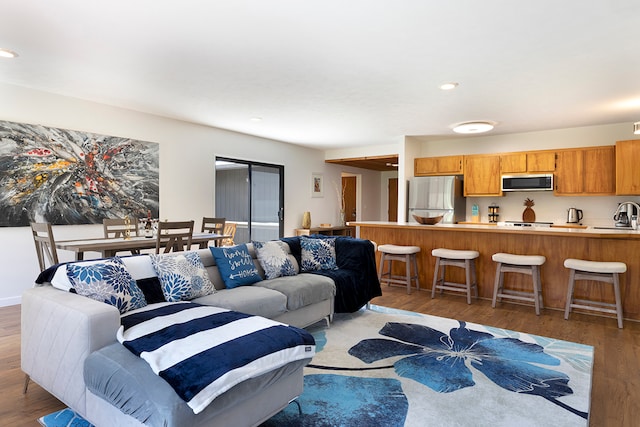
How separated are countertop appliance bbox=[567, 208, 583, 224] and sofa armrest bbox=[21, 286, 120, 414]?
21.1 feet

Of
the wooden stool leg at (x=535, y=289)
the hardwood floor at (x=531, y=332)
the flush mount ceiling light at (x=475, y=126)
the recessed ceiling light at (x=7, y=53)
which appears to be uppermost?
the recessed ceiling light at (x=7, y=53)

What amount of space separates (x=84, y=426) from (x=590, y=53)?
430 centimetres

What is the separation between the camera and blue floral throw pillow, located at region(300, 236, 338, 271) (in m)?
3.82

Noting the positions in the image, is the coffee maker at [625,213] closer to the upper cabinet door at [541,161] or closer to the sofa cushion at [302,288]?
the upper cabinet door at [541,161]

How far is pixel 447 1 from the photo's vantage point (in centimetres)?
233

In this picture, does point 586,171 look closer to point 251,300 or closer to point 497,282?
point 497,282

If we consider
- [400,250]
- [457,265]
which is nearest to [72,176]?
[400,250]

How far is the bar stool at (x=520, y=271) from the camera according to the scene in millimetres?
4031

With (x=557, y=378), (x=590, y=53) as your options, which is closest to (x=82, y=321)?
(x=557, y=378)

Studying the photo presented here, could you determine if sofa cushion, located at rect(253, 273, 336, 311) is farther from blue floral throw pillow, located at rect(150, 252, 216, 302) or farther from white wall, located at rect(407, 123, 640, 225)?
white wall, located at rect(407, 123, 640, 225)

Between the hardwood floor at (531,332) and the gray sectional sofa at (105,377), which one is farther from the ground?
the gray sectional sofa at (105,377)

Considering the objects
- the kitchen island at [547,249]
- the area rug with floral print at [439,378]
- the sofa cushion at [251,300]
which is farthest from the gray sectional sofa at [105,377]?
the kitchen island at [547,249]

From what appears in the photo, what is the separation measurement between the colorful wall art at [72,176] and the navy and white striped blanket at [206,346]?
2920 millimetres

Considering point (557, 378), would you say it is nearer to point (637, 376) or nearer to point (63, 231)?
point (637, 376)
